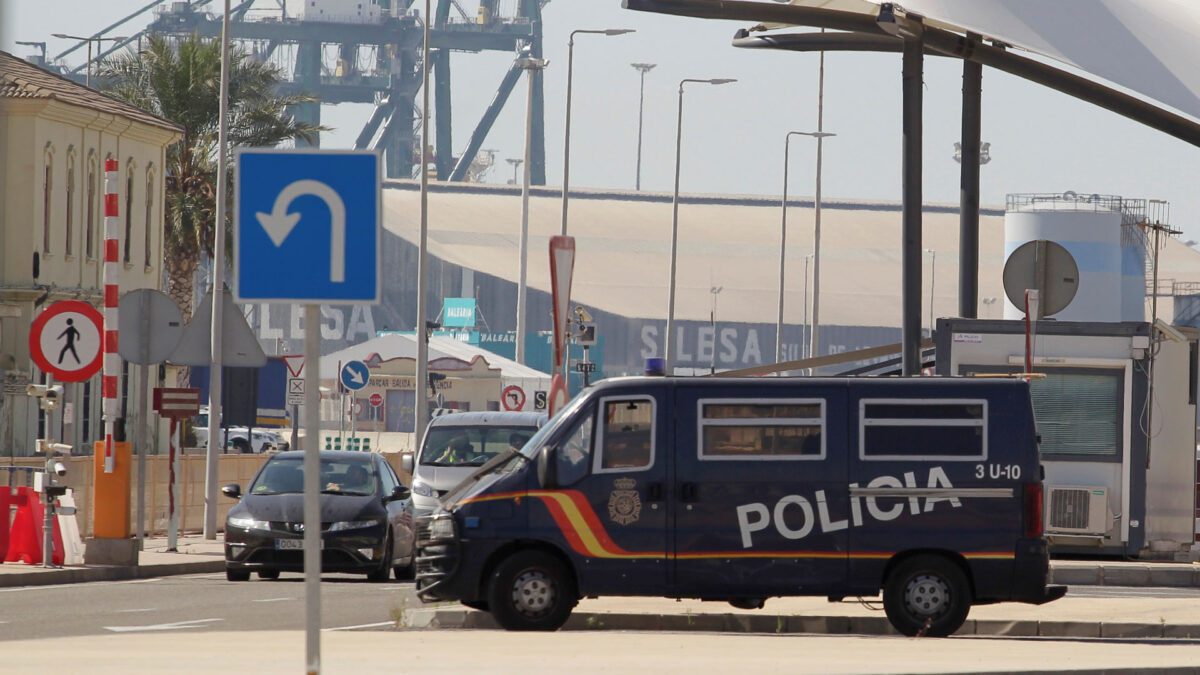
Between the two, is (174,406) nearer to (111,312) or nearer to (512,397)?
(111,312)

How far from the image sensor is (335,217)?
7.52m

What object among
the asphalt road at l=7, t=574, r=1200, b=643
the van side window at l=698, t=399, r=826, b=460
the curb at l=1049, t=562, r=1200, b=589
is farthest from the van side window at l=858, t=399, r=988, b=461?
the curb at l=1049, t=562, r=1200, b=589

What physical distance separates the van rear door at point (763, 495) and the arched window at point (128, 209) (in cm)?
3437

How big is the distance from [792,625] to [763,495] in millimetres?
1599

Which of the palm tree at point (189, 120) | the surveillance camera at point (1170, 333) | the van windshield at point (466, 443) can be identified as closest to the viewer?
the surveillance camera at point (1170, 333)

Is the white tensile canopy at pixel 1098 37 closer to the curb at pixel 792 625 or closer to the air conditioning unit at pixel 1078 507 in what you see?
the air conditioning unit at pixel 1078 507

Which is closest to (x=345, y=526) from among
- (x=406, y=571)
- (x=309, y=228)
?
(x=406, y=571)

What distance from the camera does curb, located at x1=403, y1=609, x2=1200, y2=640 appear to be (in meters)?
15.2

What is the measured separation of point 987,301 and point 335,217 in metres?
122

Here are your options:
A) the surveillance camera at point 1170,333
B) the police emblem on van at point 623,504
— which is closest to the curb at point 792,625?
the police emblem on van at point 623,504

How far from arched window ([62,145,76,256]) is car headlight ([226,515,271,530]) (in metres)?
23.7

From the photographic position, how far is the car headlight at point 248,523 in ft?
68.5

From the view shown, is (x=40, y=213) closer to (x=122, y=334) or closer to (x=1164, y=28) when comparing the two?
(x=122, y=334)

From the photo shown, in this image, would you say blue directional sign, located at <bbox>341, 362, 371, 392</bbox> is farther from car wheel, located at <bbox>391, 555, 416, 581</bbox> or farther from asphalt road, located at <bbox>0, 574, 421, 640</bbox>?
asphalt road, located at <bbox>0, 574, 421, 640</bbox>
